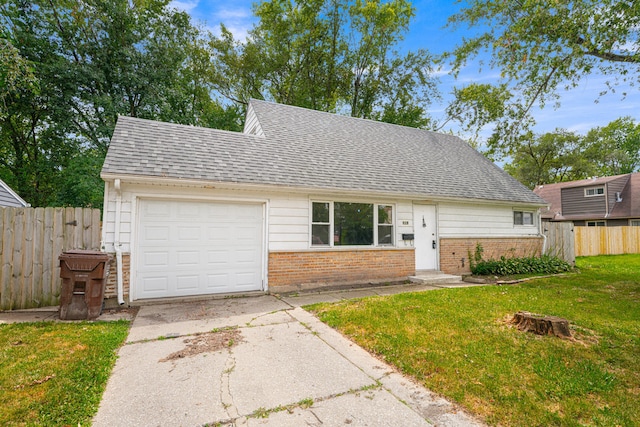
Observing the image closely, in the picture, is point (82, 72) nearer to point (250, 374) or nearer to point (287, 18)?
point (287, 18)

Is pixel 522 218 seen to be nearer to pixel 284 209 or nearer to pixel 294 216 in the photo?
pixel 294 216

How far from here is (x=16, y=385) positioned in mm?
2975

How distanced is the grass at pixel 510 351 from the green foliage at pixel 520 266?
3112mm

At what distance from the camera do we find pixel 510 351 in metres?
3.81

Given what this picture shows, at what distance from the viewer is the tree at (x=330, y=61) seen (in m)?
20.0

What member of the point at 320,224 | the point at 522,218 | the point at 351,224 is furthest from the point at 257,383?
the point at 522,218

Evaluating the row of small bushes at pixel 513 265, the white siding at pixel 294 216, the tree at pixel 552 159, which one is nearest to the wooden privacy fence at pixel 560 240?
the white siding at pixel 294 216

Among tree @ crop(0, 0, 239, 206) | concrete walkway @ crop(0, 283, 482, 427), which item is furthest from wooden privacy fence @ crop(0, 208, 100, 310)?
tree @ crop(0, 0, 239, 206)

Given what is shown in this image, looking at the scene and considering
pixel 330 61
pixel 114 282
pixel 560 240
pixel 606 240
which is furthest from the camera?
pixel 330 61

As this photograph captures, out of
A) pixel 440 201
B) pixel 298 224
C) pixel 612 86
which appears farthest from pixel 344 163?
pixel 612 86

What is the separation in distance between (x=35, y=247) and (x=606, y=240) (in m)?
25.1

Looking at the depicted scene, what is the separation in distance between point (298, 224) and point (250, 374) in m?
4.75

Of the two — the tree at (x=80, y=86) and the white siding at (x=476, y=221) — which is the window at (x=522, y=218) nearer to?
the white siding at (x=476, y=221)

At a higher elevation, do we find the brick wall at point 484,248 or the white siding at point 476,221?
the white siding at point 476,221
